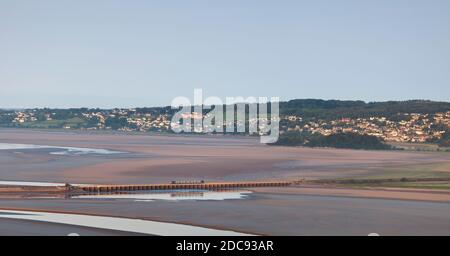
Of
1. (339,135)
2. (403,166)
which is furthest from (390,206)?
(339,135)

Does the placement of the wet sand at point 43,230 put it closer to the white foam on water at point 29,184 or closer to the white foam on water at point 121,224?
the white foam on water at point 121,224

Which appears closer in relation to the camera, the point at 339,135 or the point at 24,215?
the point at 24,215

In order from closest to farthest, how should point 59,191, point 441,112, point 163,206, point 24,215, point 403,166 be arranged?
point 24,215, point 163,206, point 59,191, point 403,166, point 441,112

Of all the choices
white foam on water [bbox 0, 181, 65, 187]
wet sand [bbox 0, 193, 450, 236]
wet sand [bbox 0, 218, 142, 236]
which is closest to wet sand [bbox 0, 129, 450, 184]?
white foam on water [bbox 0, 181, 65, 187]

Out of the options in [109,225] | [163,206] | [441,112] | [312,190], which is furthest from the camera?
[441,112]

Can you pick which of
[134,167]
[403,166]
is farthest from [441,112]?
[134,167]

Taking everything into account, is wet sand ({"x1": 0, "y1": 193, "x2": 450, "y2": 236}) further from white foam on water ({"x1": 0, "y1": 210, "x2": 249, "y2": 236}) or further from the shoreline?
white foam on water ({"x1": 0, "y1": 210, "x2": 249, "y2": 236})

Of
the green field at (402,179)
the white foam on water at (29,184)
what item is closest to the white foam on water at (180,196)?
the white foam on water at (29,184)
